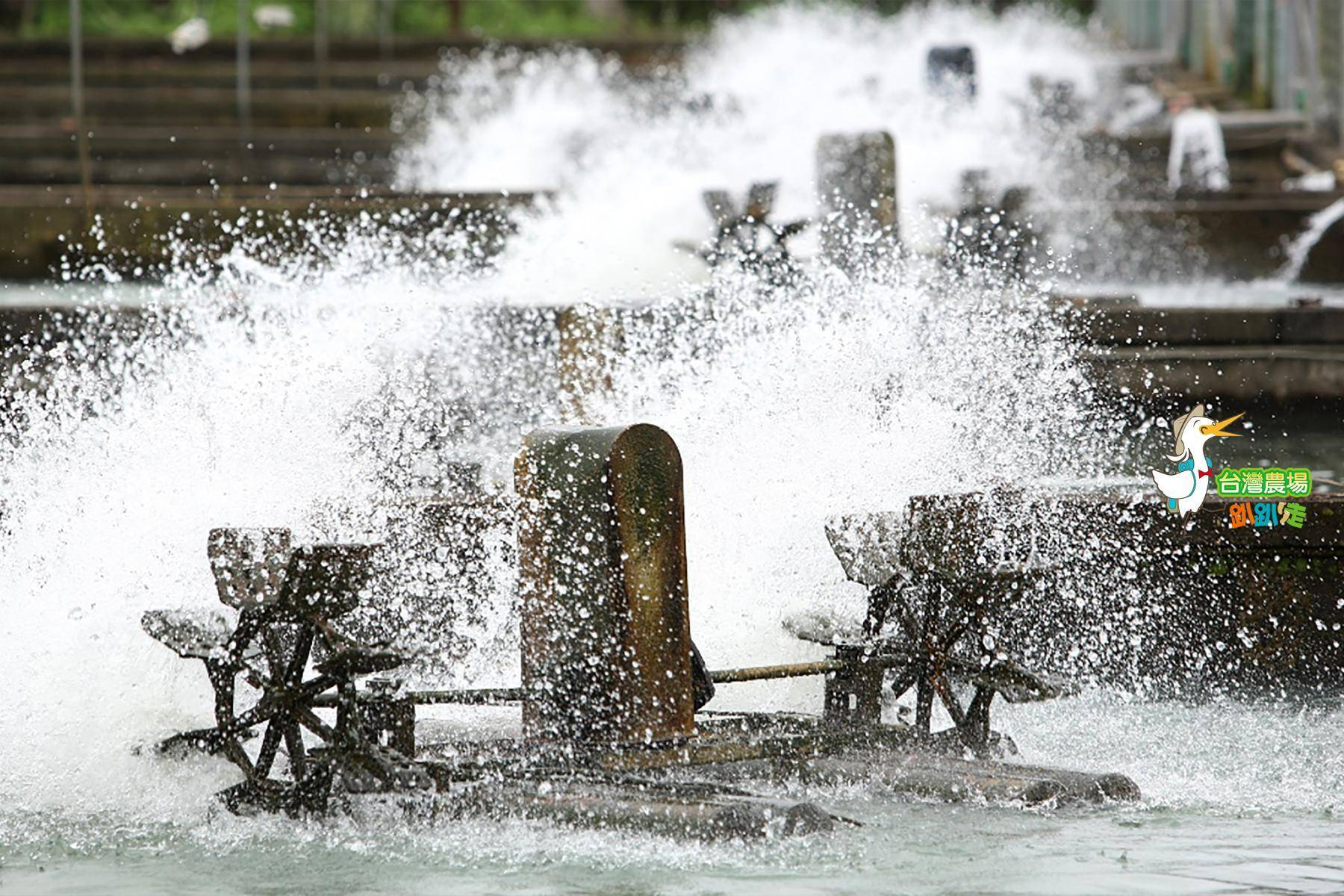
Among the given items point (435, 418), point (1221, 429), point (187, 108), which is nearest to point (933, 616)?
point (435, 418)

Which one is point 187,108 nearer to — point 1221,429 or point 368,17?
point 368,17

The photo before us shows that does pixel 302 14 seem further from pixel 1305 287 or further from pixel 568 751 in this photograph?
pixel 568 751

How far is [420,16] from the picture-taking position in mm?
38250

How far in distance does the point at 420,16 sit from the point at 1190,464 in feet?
99.7

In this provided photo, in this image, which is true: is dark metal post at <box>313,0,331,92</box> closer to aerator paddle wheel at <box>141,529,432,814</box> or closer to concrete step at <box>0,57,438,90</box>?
concrete step at <box>0,57,438,90</box>

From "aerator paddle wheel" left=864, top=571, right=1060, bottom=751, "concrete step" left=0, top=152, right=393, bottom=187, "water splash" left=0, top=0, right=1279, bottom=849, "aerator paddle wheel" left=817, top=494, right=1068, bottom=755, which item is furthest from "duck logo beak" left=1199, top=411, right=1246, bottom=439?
"concrete step" left=0, top=152, right=393, bottom=187

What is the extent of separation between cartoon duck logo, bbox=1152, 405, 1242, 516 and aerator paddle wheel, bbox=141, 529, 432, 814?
344cm

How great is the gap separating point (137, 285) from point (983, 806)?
33.2 feet

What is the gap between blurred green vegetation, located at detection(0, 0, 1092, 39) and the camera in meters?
35.9

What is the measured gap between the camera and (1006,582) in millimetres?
7656

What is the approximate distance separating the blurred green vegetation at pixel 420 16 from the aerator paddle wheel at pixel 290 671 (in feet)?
89.3

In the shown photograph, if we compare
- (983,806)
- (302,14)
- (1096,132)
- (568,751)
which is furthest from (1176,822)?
(302,14)

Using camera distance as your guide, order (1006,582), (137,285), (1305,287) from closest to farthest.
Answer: (1006,582)
(137,285)
(1305,287)

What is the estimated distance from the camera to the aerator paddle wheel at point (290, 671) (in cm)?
666
